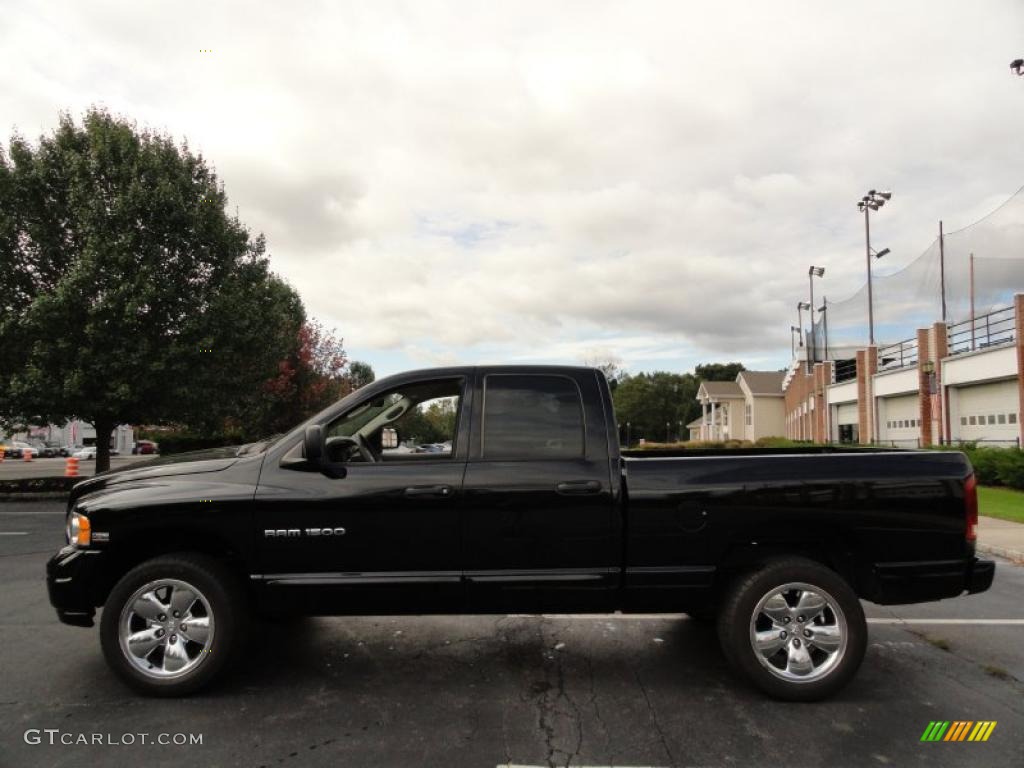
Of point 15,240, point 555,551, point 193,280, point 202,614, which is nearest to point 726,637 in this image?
point 555,551

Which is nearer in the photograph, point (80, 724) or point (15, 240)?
point (80, 724)

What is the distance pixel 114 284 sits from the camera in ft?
46.1

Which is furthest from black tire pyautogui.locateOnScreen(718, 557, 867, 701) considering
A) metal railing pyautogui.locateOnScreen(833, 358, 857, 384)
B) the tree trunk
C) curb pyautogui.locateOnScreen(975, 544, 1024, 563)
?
metal railing pyautogui.locateOnScreen(833, 358, 857, 384)

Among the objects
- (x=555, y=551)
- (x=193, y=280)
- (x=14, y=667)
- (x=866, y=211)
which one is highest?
(x=866, y=211)

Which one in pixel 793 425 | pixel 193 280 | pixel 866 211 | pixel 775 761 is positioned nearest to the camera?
pixel 775 761

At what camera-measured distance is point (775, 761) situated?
3160mm

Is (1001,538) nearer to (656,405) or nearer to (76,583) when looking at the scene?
(76,583)

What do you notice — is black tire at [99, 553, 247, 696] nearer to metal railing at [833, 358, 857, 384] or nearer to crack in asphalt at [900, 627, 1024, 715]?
crack in asphalt at [900, 627, 1024, 715]

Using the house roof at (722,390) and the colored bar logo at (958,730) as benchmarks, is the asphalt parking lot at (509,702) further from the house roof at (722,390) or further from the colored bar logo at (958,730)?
the house roof at (722,390)

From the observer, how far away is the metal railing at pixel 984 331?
68.8ft

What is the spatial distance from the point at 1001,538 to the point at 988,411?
51.5 feet

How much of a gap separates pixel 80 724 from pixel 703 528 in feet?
11.7

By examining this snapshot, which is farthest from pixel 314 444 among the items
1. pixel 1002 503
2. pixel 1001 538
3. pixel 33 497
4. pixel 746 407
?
pixel 746 407

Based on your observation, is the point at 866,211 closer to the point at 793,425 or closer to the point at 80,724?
the point at 793,425
